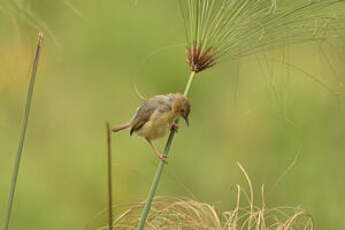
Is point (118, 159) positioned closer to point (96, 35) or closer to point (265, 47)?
point (96, 35)

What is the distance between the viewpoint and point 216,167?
4094 mm

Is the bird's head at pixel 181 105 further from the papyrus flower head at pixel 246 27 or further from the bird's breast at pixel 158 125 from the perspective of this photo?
the papyrus flower head at pixel 246 27

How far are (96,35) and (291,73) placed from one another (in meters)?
1.34

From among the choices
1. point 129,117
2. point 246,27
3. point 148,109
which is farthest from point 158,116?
point 129,117

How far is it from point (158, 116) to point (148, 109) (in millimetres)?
34

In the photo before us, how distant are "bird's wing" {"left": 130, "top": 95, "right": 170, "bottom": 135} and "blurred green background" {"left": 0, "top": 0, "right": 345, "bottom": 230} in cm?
132

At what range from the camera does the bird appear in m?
2.06

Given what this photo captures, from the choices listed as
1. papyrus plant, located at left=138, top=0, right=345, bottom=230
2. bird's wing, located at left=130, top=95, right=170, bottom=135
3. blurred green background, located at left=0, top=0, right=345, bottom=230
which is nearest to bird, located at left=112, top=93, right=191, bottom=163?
bird's wing, located at left=130, top=95, right=170, bottom=135

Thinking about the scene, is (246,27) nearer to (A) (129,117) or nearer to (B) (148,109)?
(B) (148,109)

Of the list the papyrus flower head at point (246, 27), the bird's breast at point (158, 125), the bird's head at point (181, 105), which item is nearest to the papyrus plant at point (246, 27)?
the papyrus flower head at point (246, 27)

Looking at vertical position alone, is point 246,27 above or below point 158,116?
above

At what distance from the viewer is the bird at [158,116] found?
6.77 ft

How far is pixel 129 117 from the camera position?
4.40 metres

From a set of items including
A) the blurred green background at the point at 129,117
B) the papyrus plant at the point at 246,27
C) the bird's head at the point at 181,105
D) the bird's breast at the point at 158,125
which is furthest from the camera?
the blurred green background at the point at 129,117
